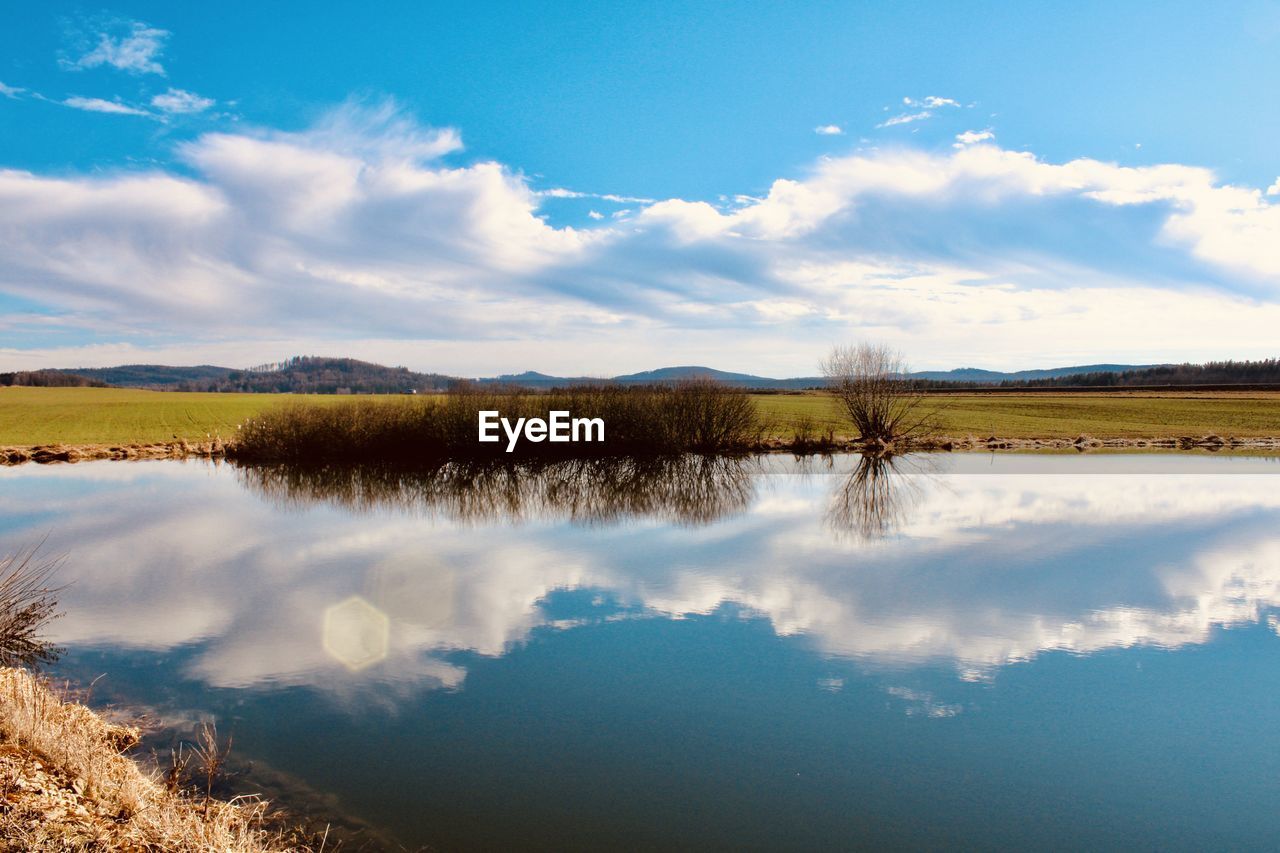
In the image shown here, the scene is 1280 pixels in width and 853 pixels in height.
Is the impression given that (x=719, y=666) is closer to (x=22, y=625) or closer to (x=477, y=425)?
(x=22, y=625)

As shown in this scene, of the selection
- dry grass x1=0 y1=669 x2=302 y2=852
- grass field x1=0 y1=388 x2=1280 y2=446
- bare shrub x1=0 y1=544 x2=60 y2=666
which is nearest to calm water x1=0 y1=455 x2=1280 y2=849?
bare shrub x1=0 y1=544 x2=60 y2=666

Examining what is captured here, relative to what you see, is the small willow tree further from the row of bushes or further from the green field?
the green field

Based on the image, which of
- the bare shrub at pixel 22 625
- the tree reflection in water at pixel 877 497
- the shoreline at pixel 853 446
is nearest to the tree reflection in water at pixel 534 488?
the tree reflection in water at pixel 877 497

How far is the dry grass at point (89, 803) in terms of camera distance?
4.80 metres

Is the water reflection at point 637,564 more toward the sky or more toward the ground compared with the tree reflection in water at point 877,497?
more toward the ground

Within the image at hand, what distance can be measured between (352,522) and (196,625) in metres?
8.02

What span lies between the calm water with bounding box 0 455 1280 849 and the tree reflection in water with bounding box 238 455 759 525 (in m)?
1.14

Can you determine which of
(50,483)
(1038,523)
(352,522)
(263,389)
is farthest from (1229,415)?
(263,389)

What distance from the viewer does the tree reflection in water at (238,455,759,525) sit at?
2008 centimetres

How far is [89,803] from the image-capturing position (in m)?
5.24

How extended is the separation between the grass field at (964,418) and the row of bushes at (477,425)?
20.2 feet

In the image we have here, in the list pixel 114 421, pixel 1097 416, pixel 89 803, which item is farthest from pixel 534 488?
pixel 1097 416

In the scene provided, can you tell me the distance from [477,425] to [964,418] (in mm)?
36767

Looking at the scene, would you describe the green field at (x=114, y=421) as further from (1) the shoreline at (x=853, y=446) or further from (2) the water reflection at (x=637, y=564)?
(2) the water reflection at (x=637, y=564)
